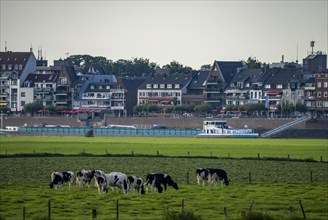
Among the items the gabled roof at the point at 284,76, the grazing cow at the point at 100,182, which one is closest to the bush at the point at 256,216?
the grazing cow at the point at 100,182

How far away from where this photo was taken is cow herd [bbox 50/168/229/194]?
174 ft

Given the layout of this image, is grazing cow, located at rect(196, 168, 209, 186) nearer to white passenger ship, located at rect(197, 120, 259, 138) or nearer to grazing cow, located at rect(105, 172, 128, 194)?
grazing cow, located at rect(105, 172, 128, 194)

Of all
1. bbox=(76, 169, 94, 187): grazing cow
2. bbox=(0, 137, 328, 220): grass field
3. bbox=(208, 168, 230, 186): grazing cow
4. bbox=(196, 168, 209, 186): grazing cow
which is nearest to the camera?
bbox=(0, 137, 328, 220): grass field

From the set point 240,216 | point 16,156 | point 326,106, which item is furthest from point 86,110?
point 240,216

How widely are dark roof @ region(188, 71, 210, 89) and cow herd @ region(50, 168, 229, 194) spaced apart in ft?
440

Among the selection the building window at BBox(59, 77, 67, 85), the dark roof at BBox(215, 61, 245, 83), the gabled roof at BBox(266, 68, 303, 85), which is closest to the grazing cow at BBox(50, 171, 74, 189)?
the gabled roof at BBox(266, 68, 303, 85)

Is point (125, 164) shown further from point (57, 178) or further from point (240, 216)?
point (240, 216)

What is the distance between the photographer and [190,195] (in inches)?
2061

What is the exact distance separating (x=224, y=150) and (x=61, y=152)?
52.0ft

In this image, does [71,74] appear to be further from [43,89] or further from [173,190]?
[173,190]

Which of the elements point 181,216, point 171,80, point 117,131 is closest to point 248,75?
point 171,80

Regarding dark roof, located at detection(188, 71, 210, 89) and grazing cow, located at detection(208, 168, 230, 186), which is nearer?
grazing cow, located at detection(208, 168, 230, 186)

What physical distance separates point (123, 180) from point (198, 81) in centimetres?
14251

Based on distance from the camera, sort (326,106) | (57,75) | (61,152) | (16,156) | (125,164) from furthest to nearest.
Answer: (57,75) → (326,106) → (61,152) → (16,156) → (125,164)
